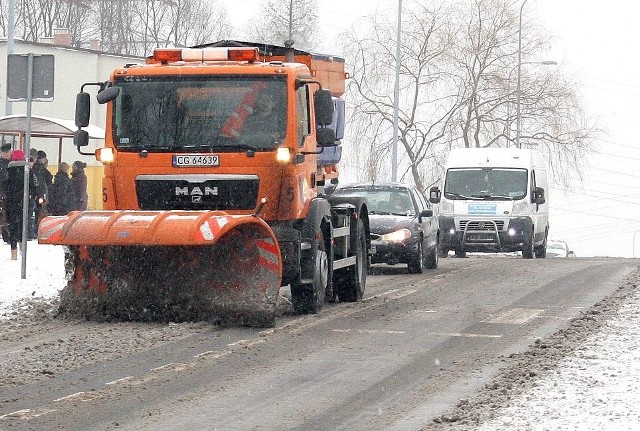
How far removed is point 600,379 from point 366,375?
5.58ft

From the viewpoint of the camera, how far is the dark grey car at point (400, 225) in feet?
68.4

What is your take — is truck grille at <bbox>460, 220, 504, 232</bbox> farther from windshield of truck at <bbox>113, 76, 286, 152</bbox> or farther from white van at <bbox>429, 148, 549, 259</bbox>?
windshield of truck at <bbox>113, 76, 286, 152</bbox>

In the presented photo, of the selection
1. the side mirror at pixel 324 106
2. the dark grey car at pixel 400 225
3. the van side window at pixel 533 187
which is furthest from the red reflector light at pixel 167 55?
the van side window at pixel 533 187

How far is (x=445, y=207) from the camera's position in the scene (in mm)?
29500

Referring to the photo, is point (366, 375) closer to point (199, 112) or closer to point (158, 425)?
point (158, 425)

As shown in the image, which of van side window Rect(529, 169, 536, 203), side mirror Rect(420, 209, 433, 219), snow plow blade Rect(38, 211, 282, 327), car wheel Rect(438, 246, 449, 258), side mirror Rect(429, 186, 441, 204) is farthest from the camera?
car wheel Rect(438, 246, 449, 258)

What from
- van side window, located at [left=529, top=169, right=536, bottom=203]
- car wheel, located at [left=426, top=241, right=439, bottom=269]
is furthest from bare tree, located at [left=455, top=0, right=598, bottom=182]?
car wheel, located at [left=426, top=241, right=439, bottom=269]

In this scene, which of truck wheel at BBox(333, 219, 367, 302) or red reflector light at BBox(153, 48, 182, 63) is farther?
truck wheel at BBox(333, 219, 367, 302)

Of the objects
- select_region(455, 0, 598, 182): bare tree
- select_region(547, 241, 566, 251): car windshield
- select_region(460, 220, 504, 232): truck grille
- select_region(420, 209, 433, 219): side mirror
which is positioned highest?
select_region(455, 0, 598, 182): bare tree

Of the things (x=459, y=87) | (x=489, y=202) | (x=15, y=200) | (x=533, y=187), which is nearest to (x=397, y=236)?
(x=15, y=200)

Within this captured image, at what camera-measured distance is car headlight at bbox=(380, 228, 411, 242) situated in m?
20.8

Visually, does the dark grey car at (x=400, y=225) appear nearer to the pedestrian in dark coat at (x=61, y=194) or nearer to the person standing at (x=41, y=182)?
the person standing at (x=41, y=182)

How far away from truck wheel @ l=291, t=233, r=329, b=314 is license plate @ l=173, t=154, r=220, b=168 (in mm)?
1524

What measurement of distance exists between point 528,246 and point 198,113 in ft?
55.7
